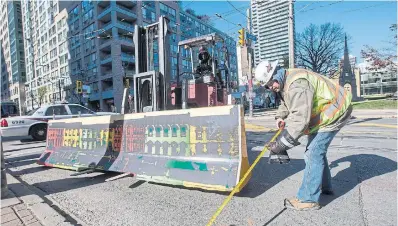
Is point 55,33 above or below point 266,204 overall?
above

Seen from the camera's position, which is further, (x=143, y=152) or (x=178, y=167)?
(x=143, y=152)

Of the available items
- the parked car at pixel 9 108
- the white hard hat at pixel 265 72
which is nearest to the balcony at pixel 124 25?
the parked car at pixel 9 108

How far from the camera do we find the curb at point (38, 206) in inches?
124

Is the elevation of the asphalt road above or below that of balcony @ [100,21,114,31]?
below

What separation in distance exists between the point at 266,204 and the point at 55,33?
239 ft

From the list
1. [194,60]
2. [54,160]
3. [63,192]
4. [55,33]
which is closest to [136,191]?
[63,192]

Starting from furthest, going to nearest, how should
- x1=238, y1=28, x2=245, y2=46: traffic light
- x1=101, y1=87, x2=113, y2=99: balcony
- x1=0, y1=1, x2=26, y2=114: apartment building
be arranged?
x1=0, y1=1, x2=26, y2=114: apartment building → x1=101, y1=87, x2=113, y2=99: balcony → x1=238, y1=28, x2=245, y2=46: traffic light

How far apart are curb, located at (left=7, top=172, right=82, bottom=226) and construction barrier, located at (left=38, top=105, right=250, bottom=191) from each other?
1.06m

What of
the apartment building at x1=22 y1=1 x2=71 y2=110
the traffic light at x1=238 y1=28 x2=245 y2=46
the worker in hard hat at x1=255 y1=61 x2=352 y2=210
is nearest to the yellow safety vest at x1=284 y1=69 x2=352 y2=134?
the worker in hard hat at x1=255 y1=61 x2=352 y2=210

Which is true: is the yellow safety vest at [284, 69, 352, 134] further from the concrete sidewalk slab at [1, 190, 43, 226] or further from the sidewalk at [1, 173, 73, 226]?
the concrete sidewalk slab at [1, 190, 43, 226]

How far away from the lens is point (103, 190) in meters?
4.28

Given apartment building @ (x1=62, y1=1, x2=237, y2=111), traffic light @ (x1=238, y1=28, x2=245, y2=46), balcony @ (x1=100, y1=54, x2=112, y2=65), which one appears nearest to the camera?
traffic light @ (x1=238, y1=28, x2=245, y2=46)

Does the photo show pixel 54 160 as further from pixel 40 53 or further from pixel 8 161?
pixel 40 53

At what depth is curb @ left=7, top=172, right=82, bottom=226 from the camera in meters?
3.14
